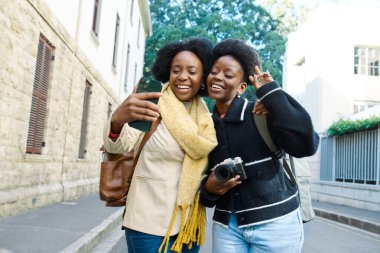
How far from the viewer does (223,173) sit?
72.7 inches

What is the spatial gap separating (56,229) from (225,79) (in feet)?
14.4

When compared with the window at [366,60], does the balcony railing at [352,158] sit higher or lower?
lower

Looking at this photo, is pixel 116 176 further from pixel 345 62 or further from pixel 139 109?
pixel 345 62

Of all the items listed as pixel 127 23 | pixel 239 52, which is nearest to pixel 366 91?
pixel 127 23

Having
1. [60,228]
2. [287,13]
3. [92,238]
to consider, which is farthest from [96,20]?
[287,13]

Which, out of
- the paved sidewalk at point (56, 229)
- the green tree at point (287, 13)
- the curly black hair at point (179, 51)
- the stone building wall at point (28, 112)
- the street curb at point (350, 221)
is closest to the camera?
the curly black hair at point (179, 51)

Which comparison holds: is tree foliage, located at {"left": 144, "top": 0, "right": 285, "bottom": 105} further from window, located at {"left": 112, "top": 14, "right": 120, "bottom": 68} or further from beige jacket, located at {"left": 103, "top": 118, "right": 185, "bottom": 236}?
beige jacket, located at {"left": 103, "top": 118, "right": 185, "bottom": 236}

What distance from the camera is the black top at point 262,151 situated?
1782 mm

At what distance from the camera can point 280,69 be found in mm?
29656

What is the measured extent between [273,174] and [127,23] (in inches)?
661

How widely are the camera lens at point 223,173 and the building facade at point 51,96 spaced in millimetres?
5038

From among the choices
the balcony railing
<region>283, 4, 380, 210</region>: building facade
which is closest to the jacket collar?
the balcony railing

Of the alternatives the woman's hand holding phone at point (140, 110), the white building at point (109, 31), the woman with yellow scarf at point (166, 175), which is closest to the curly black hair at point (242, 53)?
the woman with yellow scarf at point (166, 175)

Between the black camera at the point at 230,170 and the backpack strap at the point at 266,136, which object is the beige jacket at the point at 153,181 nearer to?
the black camera at the point at 230,170
